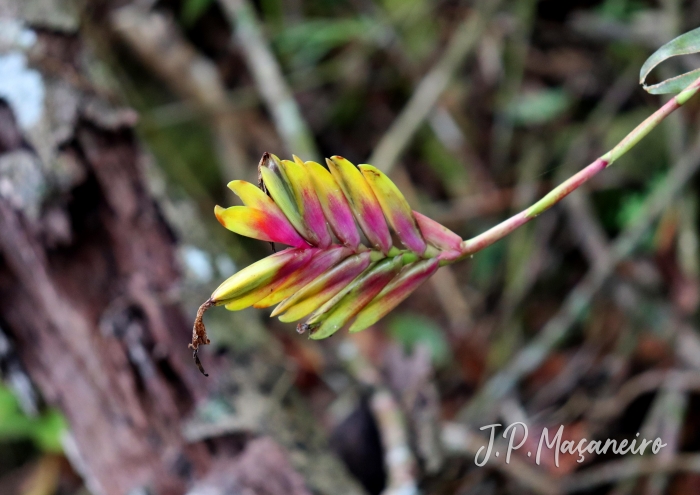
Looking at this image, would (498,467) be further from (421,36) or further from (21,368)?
(421,36)

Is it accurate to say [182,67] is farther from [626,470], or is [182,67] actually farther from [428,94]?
[626,470]

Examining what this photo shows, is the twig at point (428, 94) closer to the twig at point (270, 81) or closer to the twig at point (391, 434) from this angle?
the twig at point (270, 81)

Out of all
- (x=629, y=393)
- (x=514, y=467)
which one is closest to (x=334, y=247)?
(x=514, y=467)

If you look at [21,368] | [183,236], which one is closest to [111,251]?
[183,236]

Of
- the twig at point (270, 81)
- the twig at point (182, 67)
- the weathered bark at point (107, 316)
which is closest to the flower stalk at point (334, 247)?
the weathered bark at point (107, 316)

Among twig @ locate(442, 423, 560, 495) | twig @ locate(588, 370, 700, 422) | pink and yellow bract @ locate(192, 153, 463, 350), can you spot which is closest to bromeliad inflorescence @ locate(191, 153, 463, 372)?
pink and yellow bract @ locate(192, 153, 463, 350)

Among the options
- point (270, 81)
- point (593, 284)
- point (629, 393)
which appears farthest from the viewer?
point (270, 81)

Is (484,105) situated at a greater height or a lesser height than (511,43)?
lesser
